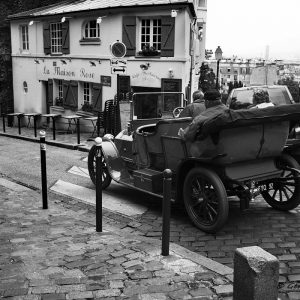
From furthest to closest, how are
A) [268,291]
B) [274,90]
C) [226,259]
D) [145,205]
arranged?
[274,90] → [145,205] → [226,259] → [268,291]

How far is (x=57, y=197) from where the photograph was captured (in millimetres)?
7566

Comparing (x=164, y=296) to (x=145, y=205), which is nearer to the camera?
(x=164, y=296)

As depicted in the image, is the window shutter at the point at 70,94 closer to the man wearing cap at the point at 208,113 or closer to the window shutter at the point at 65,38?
the window shutter at the point at 65,38

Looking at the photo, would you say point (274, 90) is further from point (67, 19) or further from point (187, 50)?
point (67, 19)

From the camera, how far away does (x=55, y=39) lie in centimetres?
2072

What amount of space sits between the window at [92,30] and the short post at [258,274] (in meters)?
16.3

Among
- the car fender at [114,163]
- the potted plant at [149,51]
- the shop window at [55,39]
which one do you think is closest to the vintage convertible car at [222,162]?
the car fender at [114,163]

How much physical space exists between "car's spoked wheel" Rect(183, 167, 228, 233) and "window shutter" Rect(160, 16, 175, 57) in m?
11.0

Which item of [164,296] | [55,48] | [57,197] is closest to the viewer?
[164,296]

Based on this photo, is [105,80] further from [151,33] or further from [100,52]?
[151,33]

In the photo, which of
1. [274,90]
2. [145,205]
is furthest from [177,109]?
[274,90]

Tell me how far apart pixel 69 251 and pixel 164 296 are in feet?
4.75

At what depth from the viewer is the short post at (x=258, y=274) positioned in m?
3.15

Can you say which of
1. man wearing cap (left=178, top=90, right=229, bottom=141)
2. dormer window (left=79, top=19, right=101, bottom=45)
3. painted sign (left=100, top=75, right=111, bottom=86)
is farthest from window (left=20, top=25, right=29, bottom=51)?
man wearing cap (left=178, top=90, right=229, bottom=141)
